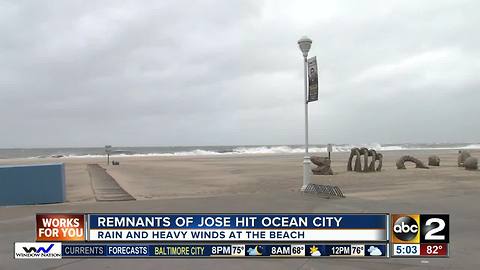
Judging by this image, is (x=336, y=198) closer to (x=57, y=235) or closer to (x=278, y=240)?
(x=278, y=240)

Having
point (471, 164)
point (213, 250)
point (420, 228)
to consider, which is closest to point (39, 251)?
point (213, 250)

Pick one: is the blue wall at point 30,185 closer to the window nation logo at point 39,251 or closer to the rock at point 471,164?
the window nation logo at point 39,251

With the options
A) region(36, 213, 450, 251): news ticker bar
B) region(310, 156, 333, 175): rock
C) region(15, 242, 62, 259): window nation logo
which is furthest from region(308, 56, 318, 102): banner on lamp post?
region(310, 156, 333, 175): rock

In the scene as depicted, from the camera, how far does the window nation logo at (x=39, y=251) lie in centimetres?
599

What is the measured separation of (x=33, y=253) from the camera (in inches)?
250

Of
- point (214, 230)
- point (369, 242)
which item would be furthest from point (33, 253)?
point (369, 242)

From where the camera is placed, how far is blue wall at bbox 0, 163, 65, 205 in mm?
12242

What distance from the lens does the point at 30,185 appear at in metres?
12.4

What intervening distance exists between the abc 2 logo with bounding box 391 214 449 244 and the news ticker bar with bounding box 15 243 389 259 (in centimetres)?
31

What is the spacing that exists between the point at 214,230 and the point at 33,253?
9.30 feet

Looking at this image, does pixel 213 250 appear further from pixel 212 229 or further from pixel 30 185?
pixel 30 185

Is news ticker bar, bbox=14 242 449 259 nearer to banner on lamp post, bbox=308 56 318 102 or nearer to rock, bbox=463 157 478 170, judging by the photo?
banner on lamp post, bbox=308 56 318 102

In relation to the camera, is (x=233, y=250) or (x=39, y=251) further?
(x=39, y=251)

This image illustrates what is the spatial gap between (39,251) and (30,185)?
699cm
